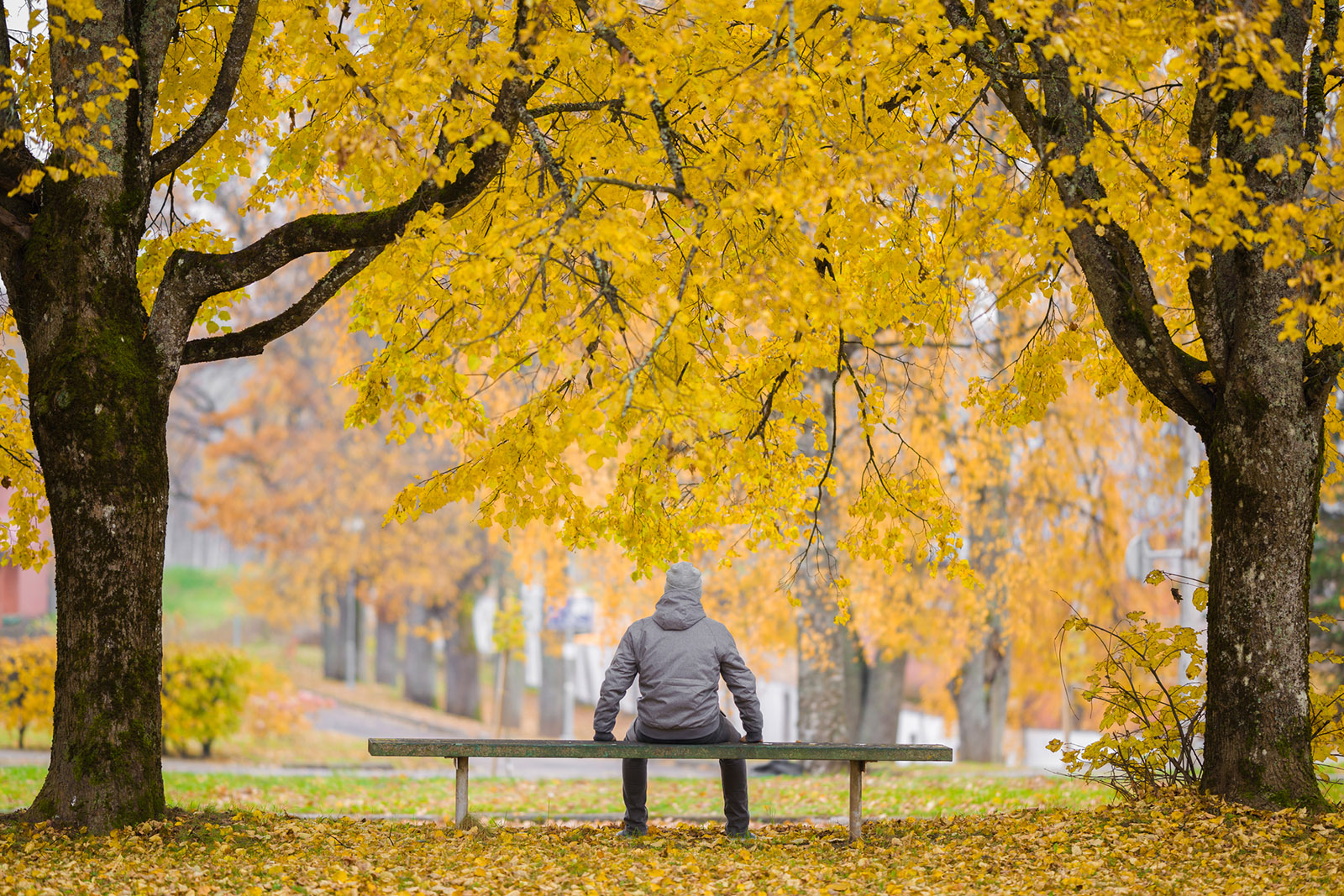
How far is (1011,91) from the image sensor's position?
18.6 feet

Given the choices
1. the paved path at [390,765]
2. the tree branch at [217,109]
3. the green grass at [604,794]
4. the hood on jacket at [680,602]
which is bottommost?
the paved path at [390,765]

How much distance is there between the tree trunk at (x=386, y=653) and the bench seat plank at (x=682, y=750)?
24.3m

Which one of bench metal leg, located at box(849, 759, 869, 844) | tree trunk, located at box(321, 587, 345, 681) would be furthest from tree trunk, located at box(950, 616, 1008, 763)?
tree trunk, located at box(321, 587, 345, 681)

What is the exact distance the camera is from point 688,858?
5270 millimetres

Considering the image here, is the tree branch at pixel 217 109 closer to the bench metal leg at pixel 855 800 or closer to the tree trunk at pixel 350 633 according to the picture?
the bench metal leg at pixel 855 800

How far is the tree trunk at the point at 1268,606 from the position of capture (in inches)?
217

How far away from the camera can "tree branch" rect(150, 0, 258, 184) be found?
19.4 feet

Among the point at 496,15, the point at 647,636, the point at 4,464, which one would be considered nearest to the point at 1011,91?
the point at 496,15

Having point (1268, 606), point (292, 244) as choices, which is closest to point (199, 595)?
point (292, 244)

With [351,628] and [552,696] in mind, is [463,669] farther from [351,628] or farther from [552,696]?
[351,628]

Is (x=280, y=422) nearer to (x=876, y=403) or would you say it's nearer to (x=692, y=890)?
(x=876, y=403)

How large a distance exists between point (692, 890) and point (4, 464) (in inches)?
215

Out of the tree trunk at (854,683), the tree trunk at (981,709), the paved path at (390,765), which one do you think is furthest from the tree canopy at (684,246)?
the tree trunk at (981,709)

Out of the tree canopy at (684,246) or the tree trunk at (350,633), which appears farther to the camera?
the tree trunk at (350,633)
